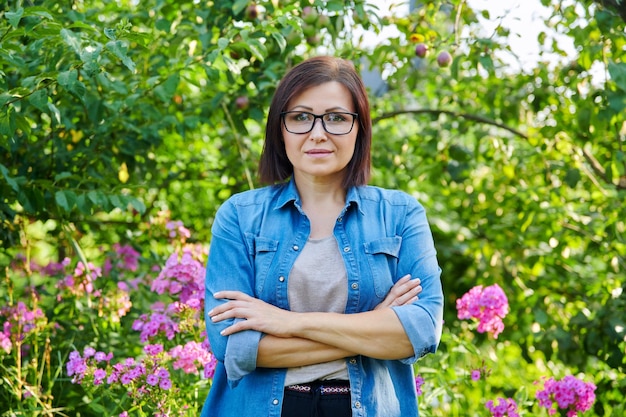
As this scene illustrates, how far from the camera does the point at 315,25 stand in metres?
3.05

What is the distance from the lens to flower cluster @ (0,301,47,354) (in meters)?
2.74

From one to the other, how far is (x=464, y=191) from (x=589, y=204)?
755 mm

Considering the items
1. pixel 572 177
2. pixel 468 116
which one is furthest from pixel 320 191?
pixel 468 116

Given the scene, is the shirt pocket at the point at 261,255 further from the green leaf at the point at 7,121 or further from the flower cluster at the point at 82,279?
the flower cluster at the point at 82,279

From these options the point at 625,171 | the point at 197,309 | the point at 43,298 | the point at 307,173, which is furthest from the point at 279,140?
the point at 625,171

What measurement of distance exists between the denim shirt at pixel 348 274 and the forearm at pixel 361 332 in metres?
0.02

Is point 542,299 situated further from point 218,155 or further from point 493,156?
point 218,155

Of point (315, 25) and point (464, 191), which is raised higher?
point (315, 25)

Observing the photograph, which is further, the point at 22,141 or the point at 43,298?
the point at 43,298

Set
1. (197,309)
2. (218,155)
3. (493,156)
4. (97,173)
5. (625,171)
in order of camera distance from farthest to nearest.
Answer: (218,155)
(493,156)
(625,171)
(97,173)
(197,309)

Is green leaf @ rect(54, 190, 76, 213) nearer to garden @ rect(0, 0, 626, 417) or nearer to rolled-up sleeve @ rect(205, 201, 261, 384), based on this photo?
garden @ rect(0, 0, 626, 417)

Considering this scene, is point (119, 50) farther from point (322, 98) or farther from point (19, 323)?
point (19, 323)

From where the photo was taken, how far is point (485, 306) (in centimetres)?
268

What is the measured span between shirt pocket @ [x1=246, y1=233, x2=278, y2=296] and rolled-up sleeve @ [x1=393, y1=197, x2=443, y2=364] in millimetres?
290
